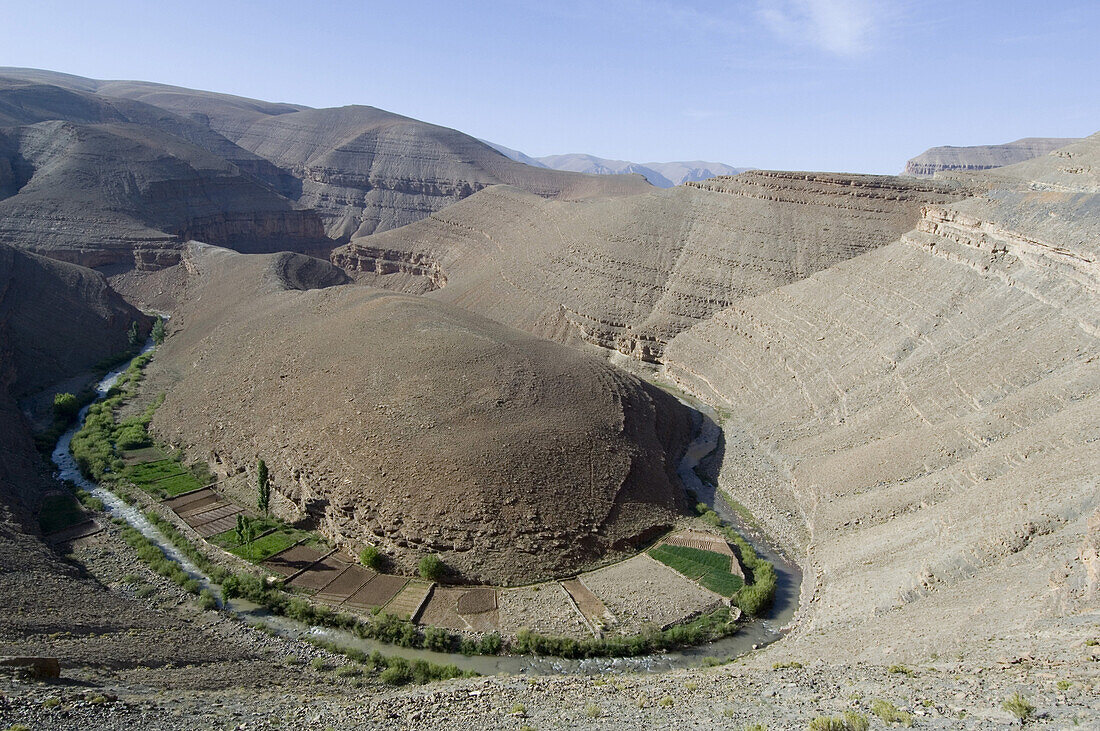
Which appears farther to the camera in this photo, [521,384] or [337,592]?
[521,384]

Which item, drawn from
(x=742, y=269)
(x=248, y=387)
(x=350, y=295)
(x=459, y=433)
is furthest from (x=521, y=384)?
(x=742, y=269)

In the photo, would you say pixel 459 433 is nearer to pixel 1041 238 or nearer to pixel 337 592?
pixel 337 592

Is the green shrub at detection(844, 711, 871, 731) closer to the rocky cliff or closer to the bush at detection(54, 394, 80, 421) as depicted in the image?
the bush at detection(54, 394, 80, 421)

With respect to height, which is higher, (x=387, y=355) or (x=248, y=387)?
(x=387, y=355)

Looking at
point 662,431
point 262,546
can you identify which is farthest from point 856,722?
point 662,431

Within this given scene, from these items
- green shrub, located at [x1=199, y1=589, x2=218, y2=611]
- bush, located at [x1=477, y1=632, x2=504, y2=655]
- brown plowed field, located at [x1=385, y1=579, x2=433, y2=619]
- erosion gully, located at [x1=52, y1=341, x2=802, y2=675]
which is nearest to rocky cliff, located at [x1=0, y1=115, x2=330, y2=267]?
erosion gully, located at [x1=52, y1=341, x2=802, y2=675]

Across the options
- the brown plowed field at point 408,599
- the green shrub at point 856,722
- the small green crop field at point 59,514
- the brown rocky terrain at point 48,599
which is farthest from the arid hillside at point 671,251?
the green shrub at point 856,722
